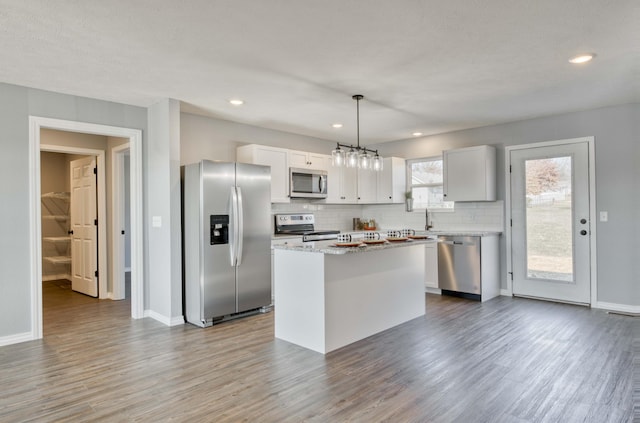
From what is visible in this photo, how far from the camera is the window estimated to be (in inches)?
241

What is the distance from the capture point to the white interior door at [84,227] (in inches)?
225

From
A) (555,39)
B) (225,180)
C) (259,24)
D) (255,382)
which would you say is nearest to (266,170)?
(225,180)

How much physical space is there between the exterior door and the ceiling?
0.72 metres

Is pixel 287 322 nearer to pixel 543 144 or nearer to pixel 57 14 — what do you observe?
pixel 57 14

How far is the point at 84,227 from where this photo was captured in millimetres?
5938

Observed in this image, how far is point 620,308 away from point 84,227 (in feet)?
23.9

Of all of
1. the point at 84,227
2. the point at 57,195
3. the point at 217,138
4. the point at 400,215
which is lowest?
the point at 84,227

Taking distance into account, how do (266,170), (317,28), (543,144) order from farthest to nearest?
(543,144), (266,170), (317,28)

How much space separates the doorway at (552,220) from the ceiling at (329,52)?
0.71 metres

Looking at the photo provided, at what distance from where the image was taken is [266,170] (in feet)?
15.3

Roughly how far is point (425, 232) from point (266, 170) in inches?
99.9

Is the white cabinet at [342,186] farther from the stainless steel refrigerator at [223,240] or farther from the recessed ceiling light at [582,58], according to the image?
the recessed ceiling light at [582,58]

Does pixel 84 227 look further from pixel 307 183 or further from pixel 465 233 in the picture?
pixel 465 233

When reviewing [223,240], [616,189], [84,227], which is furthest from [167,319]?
[616,189]
